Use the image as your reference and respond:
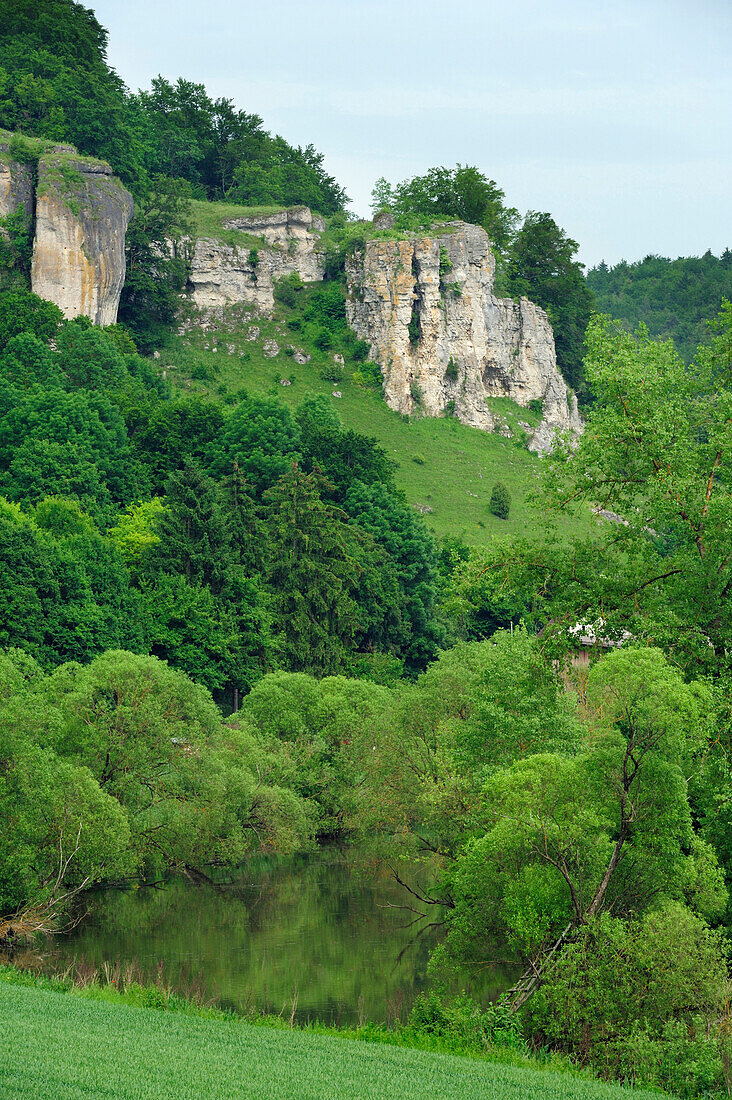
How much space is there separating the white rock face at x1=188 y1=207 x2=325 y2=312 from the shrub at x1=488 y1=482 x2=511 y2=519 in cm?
2890

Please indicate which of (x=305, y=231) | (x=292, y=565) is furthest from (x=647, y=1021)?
(x=305, y=231)

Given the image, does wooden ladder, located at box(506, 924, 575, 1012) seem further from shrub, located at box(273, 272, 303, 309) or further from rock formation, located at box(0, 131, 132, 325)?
shrub, located at box(273, 272, 303, 309)

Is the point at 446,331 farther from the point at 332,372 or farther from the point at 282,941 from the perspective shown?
the point at 282,941

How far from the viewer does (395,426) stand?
9106 cm

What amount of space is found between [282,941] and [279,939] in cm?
24

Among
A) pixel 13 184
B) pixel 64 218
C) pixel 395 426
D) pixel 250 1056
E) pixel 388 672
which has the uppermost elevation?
pixel 13 184

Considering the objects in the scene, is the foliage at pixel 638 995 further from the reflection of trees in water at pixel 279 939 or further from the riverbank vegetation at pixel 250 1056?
the reflection of trees in water at pixel 279 939

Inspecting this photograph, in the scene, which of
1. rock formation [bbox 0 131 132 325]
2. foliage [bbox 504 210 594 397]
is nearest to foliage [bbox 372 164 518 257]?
foliage [bbox 504 210 594 397]

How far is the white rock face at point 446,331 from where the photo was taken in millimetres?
96038

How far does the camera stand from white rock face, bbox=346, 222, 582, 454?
96.0 m

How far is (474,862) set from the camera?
68.1 ft

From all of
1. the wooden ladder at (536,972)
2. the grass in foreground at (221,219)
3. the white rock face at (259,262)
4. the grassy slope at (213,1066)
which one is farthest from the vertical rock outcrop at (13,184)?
the wooden ladder at (536,972)

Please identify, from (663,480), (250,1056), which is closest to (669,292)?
(663,480)

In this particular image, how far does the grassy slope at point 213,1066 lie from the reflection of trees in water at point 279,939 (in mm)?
6297
